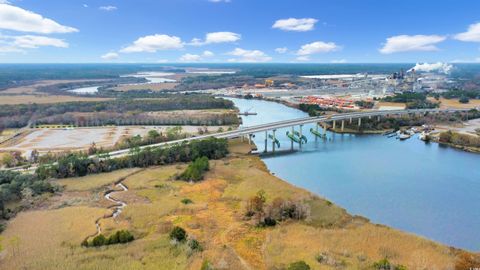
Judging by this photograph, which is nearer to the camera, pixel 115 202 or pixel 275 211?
pixel 275 211

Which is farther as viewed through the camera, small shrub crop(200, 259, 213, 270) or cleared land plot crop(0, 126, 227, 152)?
cleared land plot crop(0, 126, 227, 152)

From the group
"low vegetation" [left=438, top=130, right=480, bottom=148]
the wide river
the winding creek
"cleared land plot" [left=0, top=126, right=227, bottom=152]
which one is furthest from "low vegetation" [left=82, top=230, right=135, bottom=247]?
"low vegetation" [left=438, top=130, right=480, bottom=148]

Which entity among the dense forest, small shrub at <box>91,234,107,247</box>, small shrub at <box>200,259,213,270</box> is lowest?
small shrub at <box>91,234,107,247</box>

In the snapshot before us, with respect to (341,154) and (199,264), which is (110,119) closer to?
(341,154)

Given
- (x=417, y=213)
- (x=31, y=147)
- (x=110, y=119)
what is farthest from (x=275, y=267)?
(x=110, y=119)

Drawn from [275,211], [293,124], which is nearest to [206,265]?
[275,211]

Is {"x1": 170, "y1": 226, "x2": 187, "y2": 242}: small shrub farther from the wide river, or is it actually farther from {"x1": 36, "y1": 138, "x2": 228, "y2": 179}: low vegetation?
{"x1": 36, "y1": 138, "x2": 228, "y2": 179}: low vegetation

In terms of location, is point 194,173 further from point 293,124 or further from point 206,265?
point 293,124
